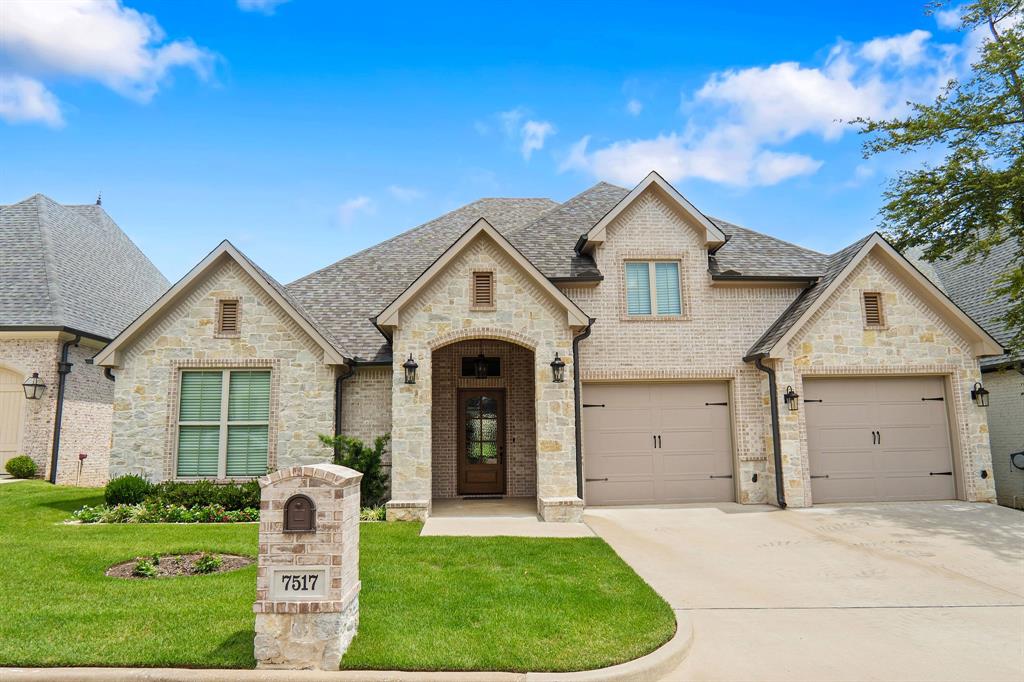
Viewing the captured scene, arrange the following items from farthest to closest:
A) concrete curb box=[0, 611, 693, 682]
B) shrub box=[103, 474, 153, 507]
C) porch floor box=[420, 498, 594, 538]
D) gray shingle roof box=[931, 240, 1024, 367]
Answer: gray shingle roof box=[931, 240, 1024, 367], shrub box=[103, 474, 153, 507], porch floor box=[420, 498, 594, 538], concrete curb box=[0, 611, 693, 682]

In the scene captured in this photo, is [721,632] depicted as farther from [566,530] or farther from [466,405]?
[466,405]

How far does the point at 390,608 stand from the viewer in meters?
5.94

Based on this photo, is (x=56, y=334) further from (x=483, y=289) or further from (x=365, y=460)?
(x=483, y=289)

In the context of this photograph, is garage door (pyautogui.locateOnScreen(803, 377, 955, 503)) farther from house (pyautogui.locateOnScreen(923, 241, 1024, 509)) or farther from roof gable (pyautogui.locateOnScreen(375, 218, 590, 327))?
roof gable (pyautogui.locateOnScreen(375, 218, 590, 327))

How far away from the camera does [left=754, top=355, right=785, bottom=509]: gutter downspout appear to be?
12.2 meters

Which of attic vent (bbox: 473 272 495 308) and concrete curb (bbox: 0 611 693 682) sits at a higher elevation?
attic vent (bbox: 473 272 495 308)

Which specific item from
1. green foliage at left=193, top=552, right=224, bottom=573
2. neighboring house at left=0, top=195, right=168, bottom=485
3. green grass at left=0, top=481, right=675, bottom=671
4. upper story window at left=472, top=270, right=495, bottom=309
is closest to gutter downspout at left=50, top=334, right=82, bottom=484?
neighboring house at left=0, top=195, right=168, bottom=485

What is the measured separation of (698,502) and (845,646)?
7.87 m

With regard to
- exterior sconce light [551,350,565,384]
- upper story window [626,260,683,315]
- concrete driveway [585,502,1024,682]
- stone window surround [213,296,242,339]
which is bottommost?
concrete driveway [585,502,1024,682]

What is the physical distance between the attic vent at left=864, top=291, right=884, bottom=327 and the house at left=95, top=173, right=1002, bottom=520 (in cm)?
4

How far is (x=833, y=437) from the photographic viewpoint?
1279 centimetres

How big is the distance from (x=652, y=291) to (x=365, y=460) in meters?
7.25

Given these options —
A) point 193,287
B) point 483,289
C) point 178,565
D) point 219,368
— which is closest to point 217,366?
point 219,368

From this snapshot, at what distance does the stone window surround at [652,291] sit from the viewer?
1335cm
